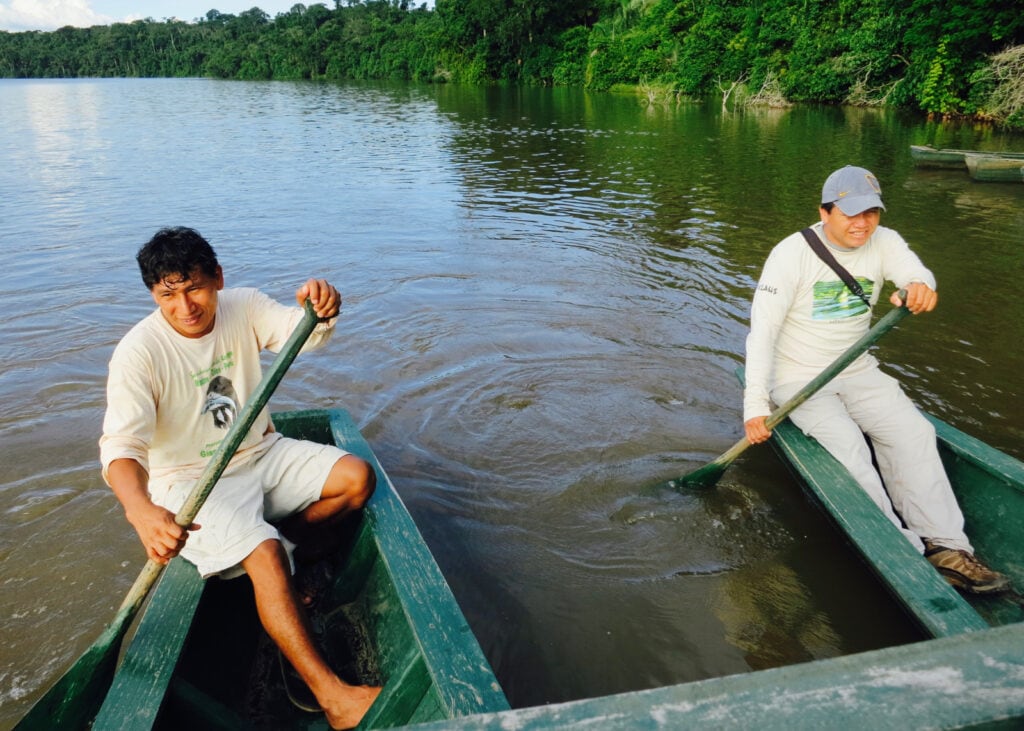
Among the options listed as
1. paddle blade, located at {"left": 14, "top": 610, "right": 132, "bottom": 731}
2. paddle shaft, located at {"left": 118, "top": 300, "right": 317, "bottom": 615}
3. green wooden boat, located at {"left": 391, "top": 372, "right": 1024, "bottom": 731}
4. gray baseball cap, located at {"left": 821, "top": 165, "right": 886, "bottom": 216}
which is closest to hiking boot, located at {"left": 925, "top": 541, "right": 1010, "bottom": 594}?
gray baseball cap, located at {"left": 821, "top": 165, "right": 886, "bottom": 216}

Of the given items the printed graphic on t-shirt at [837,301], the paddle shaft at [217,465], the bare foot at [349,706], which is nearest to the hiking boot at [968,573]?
the printed graphic on t-shirt at [837,301]

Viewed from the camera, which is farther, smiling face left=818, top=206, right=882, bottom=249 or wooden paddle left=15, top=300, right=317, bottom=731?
smiling face left=818, top=206, right=882, bottom=249

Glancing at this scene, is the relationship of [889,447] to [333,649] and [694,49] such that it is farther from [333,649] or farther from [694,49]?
[694,49]

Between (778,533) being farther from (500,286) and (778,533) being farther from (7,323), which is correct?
(7,323)

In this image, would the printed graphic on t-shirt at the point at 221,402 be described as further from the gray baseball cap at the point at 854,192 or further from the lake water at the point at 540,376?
the gray baseball cap at the point at 854,192

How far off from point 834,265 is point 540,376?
2825 millimetres

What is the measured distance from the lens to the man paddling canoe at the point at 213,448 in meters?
2.31

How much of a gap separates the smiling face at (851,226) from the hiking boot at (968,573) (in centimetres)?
149

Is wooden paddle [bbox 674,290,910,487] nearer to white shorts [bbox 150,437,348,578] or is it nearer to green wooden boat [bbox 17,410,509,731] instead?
green wooden boat [bbox 17,410,509,731]

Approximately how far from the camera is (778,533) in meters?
3.78

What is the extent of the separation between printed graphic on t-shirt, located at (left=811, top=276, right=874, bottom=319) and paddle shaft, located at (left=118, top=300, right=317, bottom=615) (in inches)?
102

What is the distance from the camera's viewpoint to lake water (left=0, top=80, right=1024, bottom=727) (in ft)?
10.6

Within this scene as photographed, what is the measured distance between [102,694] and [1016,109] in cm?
2441

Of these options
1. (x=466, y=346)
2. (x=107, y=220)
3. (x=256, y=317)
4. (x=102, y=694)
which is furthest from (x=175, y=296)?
(x=107, y=220)
